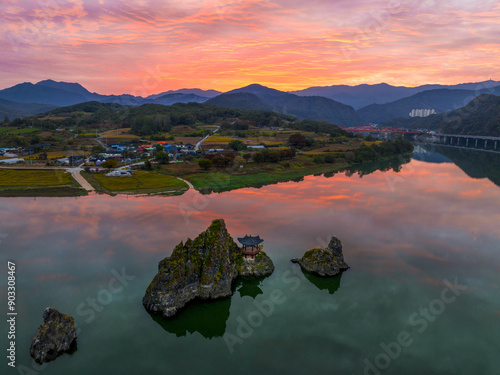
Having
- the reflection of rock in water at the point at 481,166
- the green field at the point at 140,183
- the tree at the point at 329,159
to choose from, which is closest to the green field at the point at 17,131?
the green field at the point at 140,183

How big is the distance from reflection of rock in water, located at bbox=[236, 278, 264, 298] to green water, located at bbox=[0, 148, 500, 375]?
0.12 metres

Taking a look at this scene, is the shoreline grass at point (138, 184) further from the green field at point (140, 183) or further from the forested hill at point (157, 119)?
the forested hill at point (157, 119)

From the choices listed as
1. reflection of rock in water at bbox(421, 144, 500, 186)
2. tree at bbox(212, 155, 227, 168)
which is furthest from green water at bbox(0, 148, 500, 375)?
reflection of rock in water at bbox(421, 144, 500, 186)

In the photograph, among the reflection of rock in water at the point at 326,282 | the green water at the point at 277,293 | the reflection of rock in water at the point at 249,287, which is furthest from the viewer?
the reflection of rock in water at the point at 326,282

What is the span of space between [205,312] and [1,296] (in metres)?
12.9

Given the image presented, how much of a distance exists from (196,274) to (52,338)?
26.4 feet

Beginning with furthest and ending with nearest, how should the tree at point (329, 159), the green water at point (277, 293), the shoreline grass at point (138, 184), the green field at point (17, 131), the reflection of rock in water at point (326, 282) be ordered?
the green field at point (17, 131) < the tree at point (329, 159) < the shoreline grass at point (138, 184) < the reflection of rock in water at point (326, 282) < the green water at point (277, 293)

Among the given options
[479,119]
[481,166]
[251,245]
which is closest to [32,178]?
[251,245]

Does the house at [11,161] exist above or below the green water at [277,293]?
above

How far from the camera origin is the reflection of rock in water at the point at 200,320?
58.9ft

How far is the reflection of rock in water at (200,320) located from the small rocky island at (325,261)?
700 centimetres

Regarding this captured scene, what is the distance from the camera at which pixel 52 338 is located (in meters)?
15.6

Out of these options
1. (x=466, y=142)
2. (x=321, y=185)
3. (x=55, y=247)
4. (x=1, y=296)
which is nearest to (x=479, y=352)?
(x=1, y=296)

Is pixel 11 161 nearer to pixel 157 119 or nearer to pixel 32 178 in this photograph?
pixel 32 178
